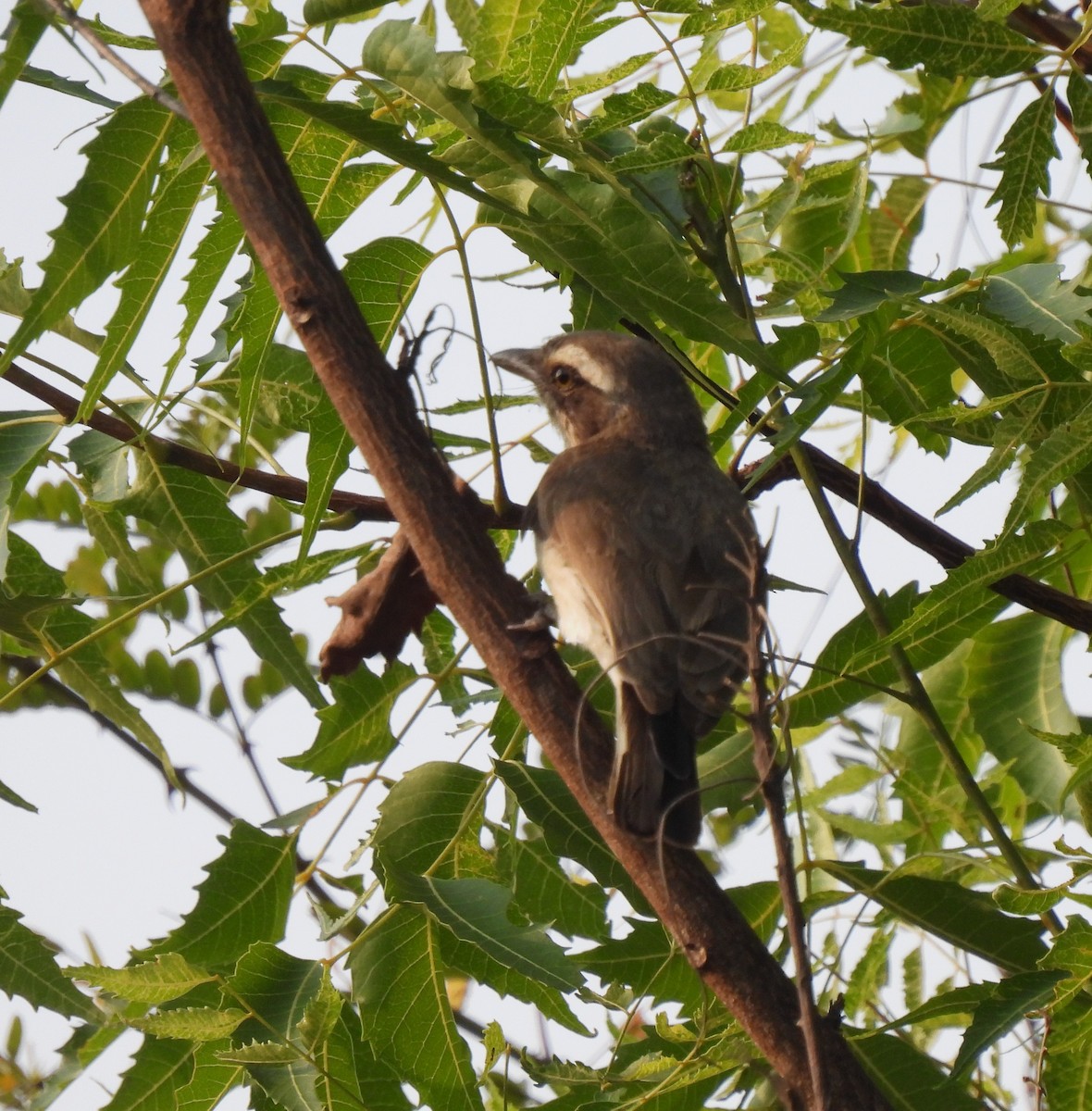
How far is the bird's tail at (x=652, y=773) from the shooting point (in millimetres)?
2457

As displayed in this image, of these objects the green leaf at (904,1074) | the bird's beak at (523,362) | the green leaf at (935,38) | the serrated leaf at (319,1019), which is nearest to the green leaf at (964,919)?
the green leaf at (904,1074)

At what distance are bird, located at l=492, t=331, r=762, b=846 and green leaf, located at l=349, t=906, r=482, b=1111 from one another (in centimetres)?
54

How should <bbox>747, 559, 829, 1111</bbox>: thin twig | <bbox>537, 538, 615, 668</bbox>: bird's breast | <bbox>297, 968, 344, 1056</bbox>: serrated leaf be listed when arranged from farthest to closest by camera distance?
<bbox>537, 538, 615, 668</bbox>: bird's breast < <bbox>297, 968, 344, 1056</bbox>: serrated leaf < <bbox>747, 559, 829, 1111</bbox>: thin twig

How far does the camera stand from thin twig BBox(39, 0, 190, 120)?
198 cm

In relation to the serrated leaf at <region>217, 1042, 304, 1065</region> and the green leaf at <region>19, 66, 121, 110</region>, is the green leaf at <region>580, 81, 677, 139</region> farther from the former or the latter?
the serrated leaf at <region>217, 1042, 304, 1065</region>

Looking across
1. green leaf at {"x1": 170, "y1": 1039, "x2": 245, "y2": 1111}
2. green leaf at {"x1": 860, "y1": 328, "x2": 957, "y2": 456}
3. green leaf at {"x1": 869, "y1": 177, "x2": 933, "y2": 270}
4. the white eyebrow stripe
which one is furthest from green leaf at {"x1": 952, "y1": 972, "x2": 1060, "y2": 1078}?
the white eyebrow stripe

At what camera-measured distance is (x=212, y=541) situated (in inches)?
122

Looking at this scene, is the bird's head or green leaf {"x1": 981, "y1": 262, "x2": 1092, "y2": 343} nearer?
green leaf {"x1": 981, "y1": 262, "x2": 1092, "y2": 343}

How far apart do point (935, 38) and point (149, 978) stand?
228cm

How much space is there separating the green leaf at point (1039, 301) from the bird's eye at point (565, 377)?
5.95ft

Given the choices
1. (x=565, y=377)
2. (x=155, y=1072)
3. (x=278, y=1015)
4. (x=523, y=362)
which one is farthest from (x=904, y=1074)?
(x=523, y=362)

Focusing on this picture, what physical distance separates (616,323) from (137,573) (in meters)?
1.31

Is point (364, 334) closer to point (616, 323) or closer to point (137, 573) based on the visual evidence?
point (616, 323)

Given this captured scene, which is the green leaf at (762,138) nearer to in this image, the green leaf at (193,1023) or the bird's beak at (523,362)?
the bird's beak at (523,362)
